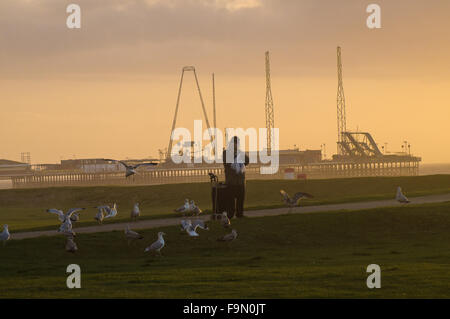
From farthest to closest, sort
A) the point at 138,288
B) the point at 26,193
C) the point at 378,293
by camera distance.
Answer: the point at 26,193 → the point at 138,288 → the point at 378,293

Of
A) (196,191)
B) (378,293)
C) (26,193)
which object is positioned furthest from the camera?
(26,193)

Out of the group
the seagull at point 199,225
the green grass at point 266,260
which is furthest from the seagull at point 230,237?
the seagull at point 199,225

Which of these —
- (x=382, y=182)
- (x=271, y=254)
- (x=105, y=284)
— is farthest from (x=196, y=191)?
(x=105, y=284)

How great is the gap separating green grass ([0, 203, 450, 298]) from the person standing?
796 mm

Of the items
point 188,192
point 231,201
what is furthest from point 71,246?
point 188,192

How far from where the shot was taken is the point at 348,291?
46.7 feet

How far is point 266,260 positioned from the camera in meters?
19.9

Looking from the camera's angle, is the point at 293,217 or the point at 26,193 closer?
the point at 293,217

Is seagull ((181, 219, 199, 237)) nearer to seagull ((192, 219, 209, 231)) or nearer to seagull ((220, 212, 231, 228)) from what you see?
seagull ((192, 219, 209, 231))

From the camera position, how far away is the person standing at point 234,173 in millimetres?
25578

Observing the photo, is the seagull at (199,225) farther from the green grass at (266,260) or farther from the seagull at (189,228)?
the green grass at (266,260)

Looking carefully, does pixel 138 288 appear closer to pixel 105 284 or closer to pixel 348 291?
pixel 105 284

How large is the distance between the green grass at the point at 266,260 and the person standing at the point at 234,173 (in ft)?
2.61

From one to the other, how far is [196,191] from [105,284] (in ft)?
142
